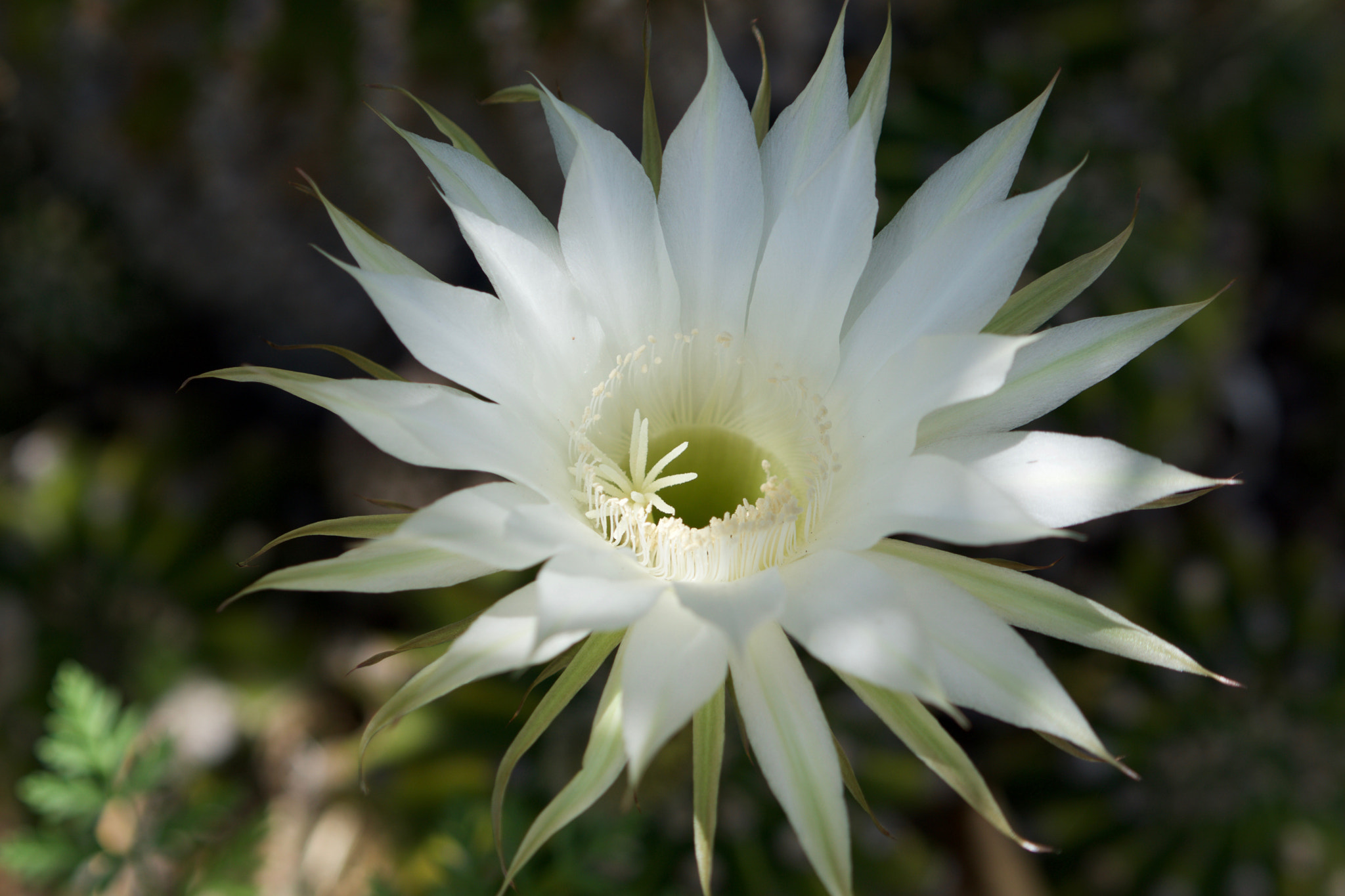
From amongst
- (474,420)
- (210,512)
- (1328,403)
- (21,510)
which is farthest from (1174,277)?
(21,510)

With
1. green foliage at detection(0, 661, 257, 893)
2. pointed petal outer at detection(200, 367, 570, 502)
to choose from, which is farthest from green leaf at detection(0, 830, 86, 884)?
pointed petal outer at detection(200, 367, 570, 502)

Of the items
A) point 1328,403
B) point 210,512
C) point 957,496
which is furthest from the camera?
point 1328,403

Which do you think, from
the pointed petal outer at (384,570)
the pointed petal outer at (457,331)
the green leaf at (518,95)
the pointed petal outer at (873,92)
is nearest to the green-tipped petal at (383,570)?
the pointed petal outer at (384,570)

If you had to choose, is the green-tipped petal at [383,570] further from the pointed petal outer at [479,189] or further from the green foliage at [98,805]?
the green foliage at [98,805]

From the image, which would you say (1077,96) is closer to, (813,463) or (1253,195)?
(1253,195)

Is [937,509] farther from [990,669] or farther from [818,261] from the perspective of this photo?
[818,261]

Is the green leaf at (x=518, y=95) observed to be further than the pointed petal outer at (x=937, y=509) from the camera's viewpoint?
Yes
